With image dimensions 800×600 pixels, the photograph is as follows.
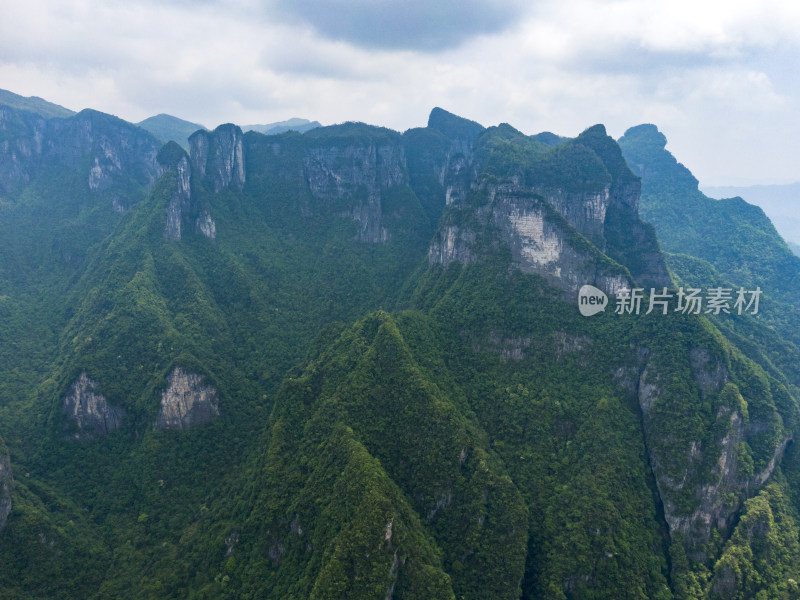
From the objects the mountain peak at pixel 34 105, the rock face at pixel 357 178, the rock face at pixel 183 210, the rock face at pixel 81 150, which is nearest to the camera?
the rock face at pixel 183 210

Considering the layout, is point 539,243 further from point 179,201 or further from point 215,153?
point 215,153

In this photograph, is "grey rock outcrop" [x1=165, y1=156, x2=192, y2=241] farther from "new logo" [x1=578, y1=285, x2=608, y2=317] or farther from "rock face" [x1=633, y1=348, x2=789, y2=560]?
"rock face" [x1=633, y1=348, x2=789, y2=560]

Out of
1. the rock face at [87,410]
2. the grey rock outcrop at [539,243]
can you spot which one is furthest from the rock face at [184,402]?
the grey rock outcrop at [539,243]

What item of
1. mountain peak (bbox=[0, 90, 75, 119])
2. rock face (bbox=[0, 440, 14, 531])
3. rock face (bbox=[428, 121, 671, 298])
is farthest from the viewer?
mountain peak (bbox=[0, 90, 75, 119])

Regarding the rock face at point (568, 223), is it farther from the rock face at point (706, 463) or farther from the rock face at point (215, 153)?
the rock face at point (215, 153)

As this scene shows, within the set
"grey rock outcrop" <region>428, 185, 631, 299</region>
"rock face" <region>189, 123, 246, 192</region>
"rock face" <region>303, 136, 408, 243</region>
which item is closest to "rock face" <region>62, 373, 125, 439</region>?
"grey rock outcrop" <region>428, 185, 631, 299</region>

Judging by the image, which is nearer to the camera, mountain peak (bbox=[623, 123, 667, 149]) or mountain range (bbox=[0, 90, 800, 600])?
mountain range (bbox=[0, 90, 800, 600])
